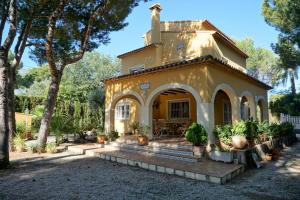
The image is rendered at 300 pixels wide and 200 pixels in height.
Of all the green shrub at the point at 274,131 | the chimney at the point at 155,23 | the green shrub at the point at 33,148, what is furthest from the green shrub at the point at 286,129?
the green shrub at the point at 33,148

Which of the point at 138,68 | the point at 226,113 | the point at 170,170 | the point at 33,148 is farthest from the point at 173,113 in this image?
the point at 33,148

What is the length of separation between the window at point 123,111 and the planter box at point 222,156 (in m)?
9.36

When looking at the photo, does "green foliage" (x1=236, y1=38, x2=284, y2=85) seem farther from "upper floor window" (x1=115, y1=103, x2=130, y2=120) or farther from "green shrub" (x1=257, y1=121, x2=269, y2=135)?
"green shrub" (x1=257, y1=121, x2=269, y2=135)

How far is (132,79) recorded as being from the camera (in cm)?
1416

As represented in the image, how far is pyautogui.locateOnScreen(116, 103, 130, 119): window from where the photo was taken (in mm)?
18139

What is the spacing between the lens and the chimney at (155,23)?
1745cm

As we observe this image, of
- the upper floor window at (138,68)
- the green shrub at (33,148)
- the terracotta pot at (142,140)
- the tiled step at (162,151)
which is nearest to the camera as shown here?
the tiled step at (162,151)

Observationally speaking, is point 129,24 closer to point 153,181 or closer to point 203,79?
point 203,79

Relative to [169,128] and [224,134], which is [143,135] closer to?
[169,128]

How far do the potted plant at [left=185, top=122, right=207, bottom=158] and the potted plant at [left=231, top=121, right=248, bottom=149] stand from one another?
1205 mm

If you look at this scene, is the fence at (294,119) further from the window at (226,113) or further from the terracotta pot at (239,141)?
the terracotta pot at (239,141)

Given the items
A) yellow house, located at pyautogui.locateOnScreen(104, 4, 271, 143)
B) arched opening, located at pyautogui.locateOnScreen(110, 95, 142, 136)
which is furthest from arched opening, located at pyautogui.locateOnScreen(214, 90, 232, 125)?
arched opening, located at pyautogui.locateOnScreen(110, 95, 142, 136)

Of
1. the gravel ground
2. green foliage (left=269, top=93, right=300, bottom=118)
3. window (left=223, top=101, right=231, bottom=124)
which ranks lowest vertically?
the gravel ground

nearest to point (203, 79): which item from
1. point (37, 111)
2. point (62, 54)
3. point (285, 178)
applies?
point (285, 178)
